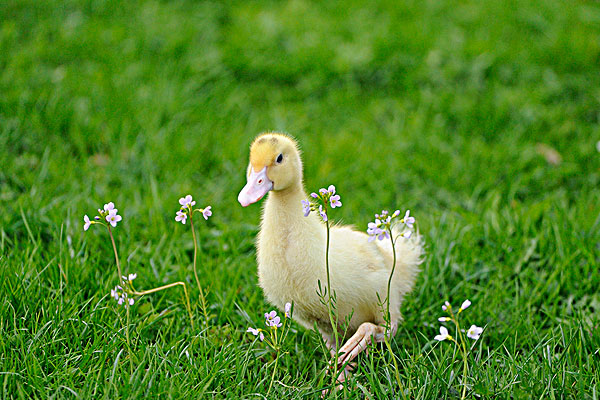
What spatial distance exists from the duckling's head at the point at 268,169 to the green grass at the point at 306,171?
0.74m

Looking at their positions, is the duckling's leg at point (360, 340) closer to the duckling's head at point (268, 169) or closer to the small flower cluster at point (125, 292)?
the duckling's head at point (268, 169)

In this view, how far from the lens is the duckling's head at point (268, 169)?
9.07 feet

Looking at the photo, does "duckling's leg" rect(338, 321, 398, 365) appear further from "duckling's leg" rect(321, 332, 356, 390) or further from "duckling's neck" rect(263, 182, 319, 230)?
"duckling's neck" rect(263, 182, 319, 230)

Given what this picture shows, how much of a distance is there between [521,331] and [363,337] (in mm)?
897

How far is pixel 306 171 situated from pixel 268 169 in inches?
85.2

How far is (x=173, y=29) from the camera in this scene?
6.34 m

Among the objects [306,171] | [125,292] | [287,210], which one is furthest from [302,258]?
[306,171]

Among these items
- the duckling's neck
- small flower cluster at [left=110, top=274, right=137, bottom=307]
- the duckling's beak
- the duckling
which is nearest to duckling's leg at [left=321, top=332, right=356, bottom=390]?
the duckling

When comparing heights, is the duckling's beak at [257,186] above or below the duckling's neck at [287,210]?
above

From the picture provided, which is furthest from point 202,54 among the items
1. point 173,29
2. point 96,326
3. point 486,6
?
point 96,326

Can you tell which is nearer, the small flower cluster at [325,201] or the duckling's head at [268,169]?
the small flower cluster at [325,201]

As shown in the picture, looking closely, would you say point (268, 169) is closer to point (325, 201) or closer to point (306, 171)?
point (325, 201)

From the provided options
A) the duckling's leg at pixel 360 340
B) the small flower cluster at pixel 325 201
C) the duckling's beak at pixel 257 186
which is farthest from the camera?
the duckling's leg at pixel 360 340

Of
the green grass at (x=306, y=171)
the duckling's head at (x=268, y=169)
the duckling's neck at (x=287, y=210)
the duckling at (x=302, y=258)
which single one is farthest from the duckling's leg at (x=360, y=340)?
the duckling's head at (x=268, y=169)
